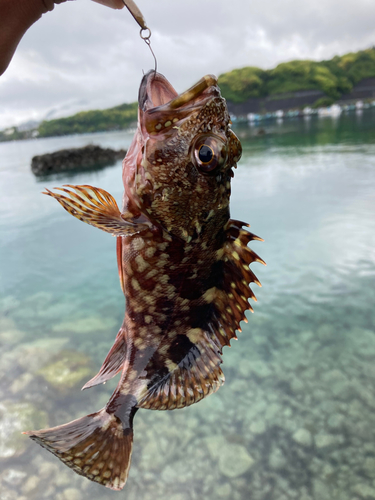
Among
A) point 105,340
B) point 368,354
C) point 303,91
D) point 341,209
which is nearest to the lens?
point 368,354

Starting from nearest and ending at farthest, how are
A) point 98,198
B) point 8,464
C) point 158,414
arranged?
point 98,198
point 8,464
point 158,414

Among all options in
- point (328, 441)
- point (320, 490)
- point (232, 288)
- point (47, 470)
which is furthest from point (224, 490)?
point (232, 288)

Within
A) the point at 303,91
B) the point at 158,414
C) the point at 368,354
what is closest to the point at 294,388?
the point at 368,354

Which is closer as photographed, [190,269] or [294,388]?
[190,269]

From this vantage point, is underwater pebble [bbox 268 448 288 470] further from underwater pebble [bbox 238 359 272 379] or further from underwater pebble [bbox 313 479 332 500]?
underwater pebble [bbox 238 359 272 379]

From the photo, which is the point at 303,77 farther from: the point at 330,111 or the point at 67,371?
the point at 67,371

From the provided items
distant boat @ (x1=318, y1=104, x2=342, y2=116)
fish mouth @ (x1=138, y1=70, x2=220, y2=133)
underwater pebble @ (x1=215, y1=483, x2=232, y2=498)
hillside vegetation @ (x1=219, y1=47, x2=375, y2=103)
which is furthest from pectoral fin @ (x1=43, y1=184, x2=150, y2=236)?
hillside vegetation @ (x1=219, y1=47, x2=375, y2=103)

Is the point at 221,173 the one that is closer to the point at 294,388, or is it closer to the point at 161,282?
the point at 161,282

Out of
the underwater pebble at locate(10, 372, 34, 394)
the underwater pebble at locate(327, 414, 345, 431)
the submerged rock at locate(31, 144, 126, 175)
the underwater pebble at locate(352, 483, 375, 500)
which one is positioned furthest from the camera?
the submerged rock at locate(31, 144, 126, 175)
